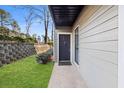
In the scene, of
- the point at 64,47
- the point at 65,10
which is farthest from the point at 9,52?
the point at 65,10

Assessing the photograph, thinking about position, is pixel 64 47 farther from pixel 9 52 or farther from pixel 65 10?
pixel 65 10

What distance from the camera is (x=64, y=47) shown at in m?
11.1

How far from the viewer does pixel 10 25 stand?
1269cm

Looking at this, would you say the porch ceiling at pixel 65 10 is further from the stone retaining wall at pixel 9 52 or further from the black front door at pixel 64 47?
the black front door at pixel 64 47

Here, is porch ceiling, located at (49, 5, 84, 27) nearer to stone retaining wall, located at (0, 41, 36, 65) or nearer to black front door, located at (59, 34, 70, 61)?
stone retaining wall, located at (0, 41, 36, 65)

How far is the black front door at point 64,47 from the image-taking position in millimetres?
11047

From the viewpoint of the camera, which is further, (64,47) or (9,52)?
(64,47)

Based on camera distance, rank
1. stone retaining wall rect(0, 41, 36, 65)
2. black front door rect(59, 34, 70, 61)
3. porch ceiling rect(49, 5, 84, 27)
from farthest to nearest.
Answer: black front door rect(59, 34, 70, 61)
stone retaining wall rect(0, 41, 36, 65)
porch ceiling rect(49, 5, 84, 27)

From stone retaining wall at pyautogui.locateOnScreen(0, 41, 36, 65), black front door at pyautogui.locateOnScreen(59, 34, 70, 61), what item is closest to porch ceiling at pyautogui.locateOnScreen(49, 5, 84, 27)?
stone retaining wall at pyautogui.locateOnScreen(0, 41, 36, 65)

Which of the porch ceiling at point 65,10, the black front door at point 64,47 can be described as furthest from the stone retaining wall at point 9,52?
the porch ceiling at point 65,10

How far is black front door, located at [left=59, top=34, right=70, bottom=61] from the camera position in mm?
11047

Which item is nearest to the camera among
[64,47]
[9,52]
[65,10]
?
[65,10]
